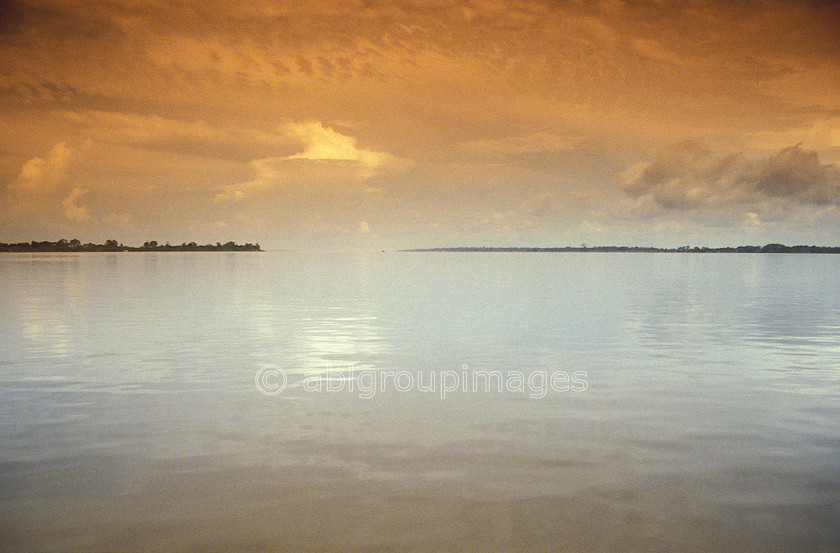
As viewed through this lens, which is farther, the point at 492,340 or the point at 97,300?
the point at 97,300

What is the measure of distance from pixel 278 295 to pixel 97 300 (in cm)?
1522

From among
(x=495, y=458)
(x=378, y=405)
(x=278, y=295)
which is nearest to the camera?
(x=495, y=458)

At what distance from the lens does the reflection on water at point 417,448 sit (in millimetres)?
10086

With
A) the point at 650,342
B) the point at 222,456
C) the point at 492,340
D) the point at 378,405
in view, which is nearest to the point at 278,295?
the point at 492,340

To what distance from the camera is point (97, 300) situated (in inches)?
2030

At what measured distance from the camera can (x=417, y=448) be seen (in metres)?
14.0

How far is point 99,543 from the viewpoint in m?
9.63

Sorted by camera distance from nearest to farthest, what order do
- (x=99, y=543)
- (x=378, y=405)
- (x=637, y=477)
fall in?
(x=99, y=543) → (x=637, y=477) → (x=378, y=405)

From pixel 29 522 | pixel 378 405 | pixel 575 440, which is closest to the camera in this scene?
pixel 29 522

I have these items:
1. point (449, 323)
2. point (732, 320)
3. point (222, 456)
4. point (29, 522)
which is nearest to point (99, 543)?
point (29, 522)

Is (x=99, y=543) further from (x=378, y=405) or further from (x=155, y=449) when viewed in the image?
(x=378, y=405)

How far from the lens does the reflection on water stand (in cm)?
1009

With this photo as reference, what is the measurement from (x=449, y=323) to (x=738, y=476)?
25.9 meters

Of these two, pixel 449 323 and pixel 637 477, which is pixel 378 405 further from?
pixel 449 323
